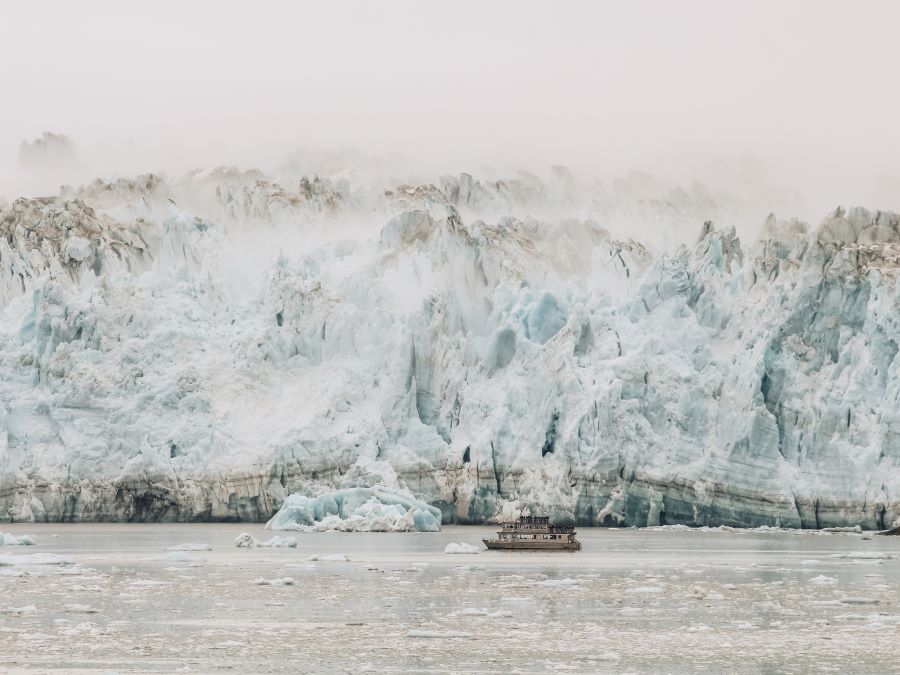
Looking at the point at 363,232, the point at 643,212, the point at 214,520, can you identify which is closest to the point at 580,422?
the point at 214,520

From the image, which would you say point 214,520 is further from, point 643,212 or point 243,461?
point 643,212

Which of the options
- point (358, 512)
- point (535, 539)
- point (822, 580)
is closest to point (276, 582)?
point (822, 580)

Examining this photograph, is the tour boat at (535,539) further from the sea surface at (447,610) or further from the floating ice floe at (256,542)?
the floating ice floe at (256,542)

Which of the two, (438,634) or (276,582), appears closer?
→ (438,634)

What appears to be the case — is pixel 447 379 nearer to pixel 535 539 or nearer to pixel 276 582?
pixel 535 539

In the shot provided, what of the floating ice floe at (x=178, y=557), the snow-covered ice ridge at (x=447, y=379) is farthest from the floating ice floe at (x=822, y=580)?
the snow-covered ice ridge at (x=447, y=379)

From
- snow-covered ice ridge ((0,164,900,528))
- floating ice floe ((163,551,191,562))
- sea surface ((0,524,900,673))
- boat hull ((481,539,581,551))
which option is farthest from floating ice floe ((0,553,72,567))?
snow-covered ice ridge ((0,164,900,528))

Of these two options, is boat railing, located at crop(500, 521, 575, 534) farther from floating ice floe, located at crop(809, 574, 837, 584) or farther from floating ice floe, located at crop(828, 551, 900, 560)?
floating ice floe, located at crop(809, 574, 837, 584)
